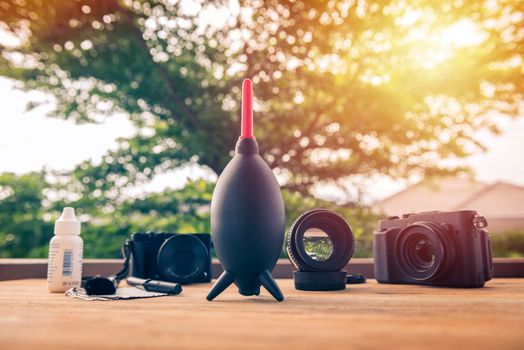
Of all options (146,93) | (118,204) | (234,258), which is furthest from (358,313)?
(118,204)

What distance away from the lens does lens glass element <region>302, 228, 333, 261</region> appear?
33.4 inches

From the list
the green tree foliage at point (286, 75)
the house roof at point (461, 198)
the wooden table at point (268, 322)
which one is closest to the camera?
the wooden table at point (268, 322)

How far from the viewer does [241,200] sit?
63 cm

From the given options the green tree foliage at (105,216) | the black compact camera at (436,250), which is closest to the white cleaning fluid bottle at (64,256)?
the black compact camera at (436,250)

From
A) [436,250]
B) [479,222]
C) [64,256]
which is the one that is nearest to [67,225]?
[64,256]

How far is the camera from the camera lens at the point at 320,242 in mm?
837

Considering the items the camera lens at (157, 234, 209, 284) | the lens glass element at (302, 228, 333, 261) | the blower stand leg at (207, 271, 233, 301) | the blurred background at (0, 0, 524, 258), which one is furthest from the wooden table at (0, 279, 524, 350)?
the blurred background at (0, 0, 524, 258)

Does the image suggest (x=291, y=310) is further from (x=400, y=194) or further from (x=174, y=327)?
(x=400, y=194)

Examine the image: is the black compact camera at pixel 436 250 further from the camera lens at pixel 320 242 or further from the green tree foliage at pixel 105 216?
the green tree foliage at pixel 105 216

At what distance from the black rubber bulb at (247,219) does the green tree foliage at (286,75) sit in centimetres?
172

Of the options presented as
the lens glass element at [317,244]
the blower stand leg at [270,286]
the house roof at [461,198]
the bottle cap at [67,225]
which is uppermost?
the house roof at [461,198]

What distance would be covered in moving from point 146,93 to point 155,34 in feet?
1.10

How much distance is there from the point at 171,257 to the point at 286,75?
5.49ft

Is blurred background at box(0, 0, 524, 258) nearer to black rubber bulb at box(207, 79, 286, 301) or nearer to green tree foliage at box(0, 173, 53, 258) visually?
green tree foliage at box(0, 173, 53, 258)
